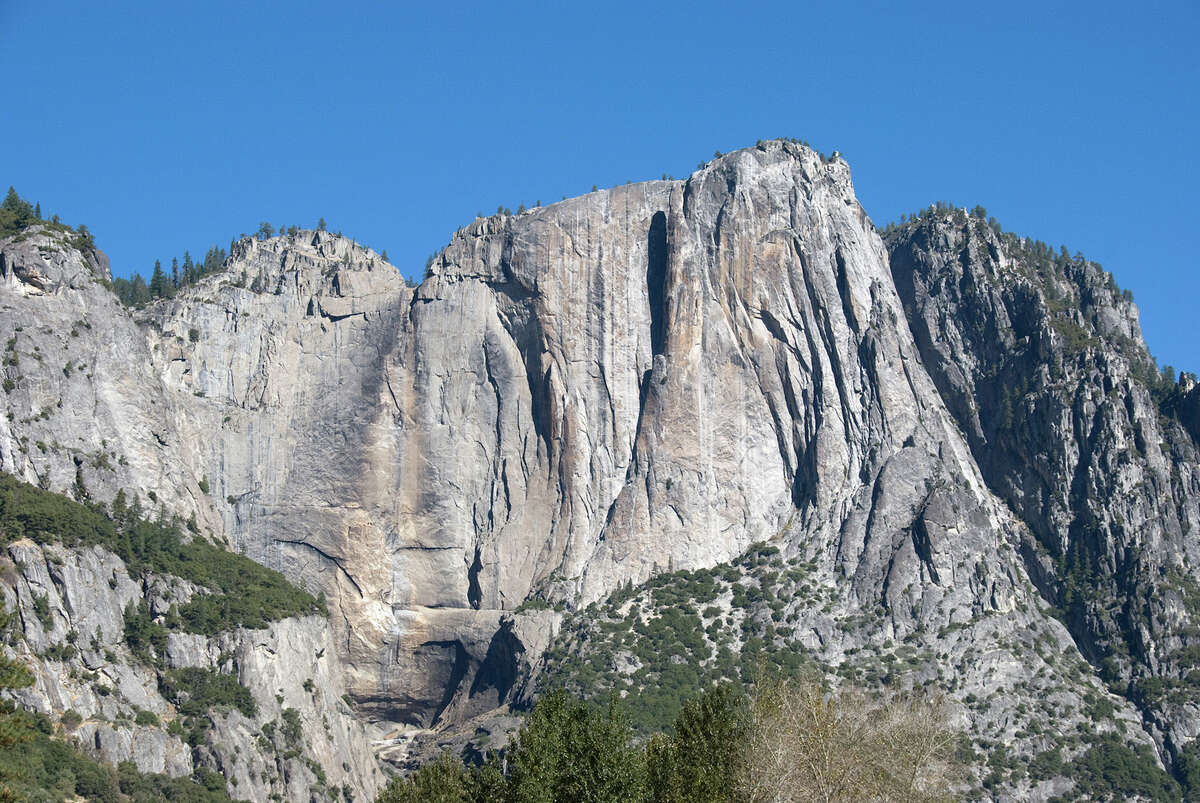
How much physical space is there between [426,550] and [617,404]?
19.6m

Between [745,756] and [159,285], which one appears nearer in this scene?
[745,756]

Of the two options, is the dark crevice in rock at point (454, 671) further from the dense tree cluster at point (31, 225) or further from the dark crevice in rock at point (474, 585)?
the dense tree cluster at point (31, 225)

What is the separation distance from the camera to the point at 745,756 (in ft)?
270

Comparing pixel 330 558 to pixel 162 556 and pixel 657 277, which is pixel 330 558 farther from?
pixel 657 277

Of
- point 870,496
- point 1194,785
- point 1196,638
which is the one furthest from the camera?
point 870,496

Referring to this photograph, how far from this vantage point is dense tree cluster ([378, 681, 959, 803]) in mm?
79875

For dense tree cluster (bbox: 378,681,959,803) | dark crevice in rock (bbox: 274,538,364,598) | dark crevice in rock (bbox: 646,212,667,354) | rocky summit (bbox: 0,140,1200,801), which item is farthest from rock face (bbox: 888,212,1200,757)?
dense tree cluster (bbox: 378,681,959,803)

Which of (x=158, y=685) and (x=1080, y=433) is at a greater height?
(x=1080, y=433)

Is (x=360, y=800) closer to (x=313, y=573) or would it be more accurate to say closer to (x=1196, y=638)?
(x=313, y=573)

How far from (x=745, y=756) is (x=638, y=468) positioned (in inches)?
2919

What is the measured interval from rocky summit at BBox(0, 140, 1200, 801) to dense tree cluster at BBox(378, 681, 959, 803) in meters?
48.0

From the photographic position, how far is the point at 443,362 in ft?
521

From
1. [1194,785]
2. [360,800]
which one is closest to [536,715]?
[360,800]

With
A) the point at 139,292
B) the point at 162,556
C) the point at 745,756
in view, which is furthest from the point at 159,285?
the point at 745,756
